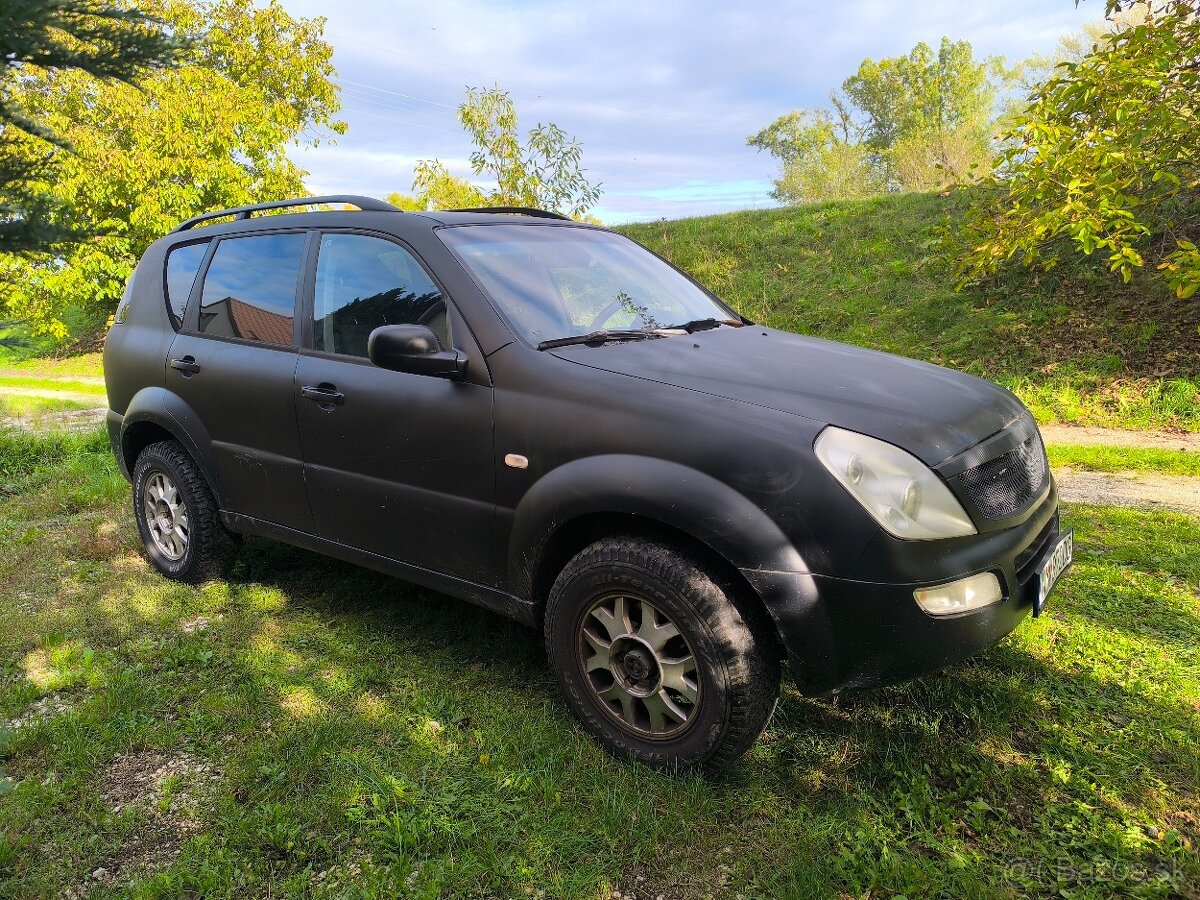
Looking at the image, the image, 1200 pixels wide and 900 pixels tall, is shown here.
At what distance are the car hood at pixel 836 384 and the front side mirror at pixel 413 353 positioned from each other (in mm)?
390

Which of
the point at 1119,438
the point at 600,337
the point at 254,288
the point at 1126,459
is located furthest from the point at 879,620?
the point at 1119,438

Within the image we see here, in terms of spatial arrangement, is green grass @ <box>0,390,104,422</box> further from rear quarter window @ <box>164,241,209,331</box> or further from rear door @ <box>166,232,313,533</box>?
rear door @ <box>166,232,313,533</box>

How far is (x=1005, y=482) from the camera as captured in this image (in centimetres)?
263

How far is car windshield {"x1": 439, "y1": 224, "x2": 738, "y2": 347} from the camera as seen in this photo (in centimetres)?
314

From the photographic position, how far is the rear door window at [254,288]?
3.74 metres

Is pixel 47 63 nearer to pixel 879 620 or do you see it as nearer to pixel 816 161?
pixel 879 620

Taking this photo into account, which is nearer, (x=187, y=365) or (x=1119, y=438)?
(x=187, y=365)

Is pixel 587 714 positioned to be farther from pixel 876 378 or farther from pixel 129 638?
pixel 129 638

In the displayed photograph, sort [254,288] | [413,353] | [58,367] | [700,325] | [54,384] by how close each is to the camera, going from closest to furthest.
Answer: [413,353]
[700,325]
[254,288]
[54,384]
[58,367]

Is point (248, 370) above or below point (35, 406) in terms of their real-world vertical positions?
above

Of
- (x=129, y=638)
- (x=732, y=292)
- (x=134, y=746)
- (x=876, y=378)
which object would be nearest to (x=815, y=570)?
(x=876, y=378)

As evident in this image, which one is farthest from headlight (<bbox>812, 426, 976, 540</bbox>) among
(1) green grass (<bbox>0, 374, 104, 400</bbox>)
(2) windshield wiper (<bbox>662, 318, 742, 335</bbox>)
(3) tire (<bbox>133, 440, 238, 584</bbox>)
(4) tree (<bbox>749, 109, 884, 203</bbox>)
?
(4) tree (<bbox>749, 109, 884, 203</bbox>)

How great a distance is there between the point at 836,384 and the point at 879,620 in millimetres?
816

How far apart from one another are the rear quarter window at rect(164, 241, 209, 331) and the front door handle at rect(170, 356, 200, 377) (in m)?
0.24
